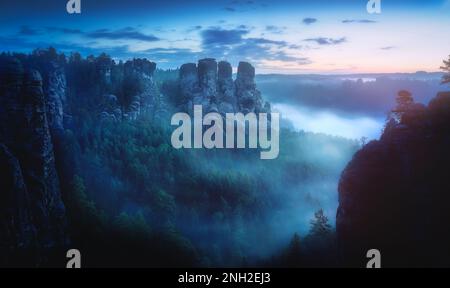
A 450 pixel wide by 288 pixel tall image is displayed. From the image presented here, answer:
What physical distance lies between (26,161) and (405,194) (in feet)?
42.7

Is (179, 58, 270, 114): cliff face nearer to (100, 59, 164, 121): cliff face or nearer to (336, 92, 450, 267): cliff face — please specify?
(100, 59, 164, 121): cliff face

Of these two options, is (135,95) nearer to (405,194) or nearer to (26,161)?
(26,161)

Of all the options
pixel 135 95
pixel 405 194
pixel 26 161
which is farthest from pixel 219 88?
pixel 405 194

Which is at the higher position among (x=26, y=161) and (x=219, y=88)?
(x=219, y=88)

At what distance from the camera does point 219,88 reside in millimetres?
37469

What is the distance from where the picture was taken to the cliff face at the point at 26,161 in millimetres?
12965

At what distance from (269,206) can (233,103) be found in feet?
43.6

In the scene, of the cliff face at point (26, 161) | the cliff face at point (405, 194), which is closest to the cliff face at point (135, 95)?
the cliff face at point (26, 161)

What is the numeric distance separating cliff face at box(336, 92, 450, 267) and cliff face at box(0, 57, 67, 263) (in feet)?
35.1

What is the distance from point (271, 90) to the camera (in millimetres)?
31297

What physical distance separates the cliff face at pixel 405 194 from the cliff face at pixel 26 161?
10699mm

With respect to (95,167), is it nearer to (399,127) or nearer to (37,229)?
(37,229)

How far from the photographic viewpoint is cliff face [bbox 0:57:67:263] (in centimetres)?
1296

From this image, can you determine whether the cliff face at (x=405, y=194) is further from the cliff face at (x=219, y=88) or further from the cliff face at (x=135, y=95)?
the cliff face at (x=219, y=88)
